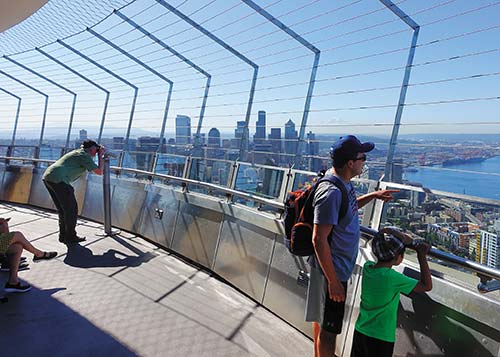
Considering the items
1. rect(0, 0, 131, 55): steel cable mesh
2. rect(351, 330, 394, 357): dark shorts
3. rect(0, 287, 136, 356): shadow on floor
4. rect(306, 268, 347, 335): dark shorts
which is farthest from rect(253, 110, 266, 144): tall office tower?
rect(351, 330, 394, 357): dark shorts

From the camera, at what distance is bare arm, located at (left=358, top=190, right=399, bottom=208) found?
2396 mm

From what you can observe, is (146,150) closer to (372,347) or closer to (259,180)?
(259,180)

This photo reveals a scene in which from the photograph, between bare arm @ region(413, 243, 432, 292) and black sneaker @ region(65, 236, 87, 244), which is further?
black sneaker @ region(65, 236, 87, 244)

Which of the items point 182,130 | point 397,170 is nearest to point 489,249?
point 397,170

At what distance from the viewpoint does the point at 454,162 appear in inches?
111

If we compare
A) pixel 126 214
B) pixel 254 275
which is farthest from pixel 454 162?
pixel 126 214

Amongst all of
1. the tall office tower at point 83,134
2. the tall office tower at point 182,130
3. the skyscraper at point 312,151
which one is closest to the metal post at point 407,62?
the skyscraper at point 312,151

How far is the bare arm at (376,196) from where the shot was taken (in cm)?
240

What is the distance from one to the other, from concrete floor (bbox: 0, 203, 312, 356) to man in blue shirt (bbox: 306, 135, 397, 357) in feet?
2.55

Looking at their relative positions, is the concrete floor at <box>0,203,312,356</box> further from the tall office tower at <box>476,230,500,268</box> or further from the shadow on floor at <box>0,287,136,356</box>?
the tall office tower at <box>476,230,500,268</box>

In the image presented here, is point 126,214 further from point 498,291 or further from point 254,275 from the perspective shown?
point 498,291

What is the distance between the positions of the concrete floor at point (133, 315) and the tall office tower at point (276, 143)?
1820 millimetres

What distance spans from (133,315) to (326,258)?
6.80 ft

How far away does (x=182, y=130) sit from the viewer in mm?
7262
